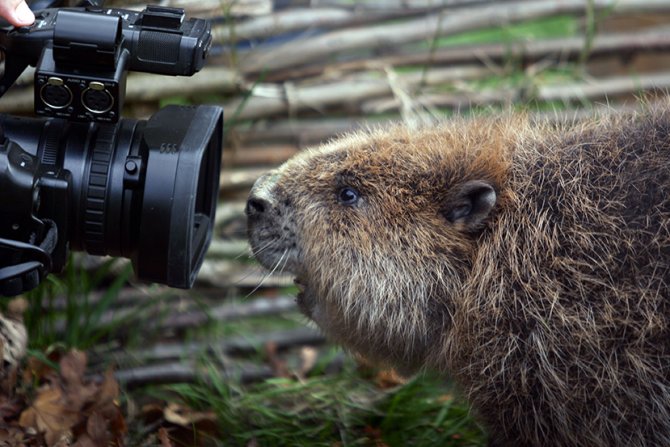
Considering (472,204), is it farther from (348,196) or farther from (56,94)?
(56,94)

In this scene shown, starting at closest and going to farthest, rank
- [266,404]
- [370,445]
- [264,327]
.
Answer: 1. [370,445]
2. [266,404]
3. [264,327]

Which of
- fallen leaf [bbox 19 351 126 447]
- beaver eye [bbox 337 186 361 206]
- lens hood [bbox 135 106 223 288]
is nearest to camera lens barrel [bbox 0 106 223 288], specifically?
lens hood [bbox 135 106 223 288]

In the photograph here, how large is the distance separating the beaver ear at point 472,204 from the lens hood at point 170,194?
0.70m

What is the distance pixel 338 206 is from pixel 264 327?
167cm

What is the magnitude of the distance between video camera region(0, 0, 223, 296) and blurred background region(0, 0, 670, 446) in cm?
69

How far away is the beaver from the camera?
243 centimetres

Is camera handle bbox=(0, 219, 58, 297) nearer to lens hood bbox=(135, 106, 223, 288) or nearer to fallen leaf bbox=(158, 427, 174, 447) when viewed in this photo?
lens hood bbox=(135, 106, 223, 288)

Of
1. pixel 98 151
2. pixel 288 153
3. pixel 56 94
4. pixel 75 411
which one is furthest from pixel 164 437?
pixel 288 153

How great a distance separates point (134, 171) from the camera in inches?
99.1

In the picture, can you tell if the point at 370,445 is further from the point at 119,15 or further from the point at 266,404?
the point at 119,15

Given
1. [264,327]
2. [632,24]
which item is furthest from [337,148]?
[632,24]

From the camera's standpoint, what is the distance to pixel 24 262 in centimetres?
239

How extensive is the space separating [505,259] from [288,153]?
2.16m

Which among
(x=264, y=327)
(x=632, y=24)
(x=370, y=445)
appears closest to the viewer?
(x=370, y=445)
